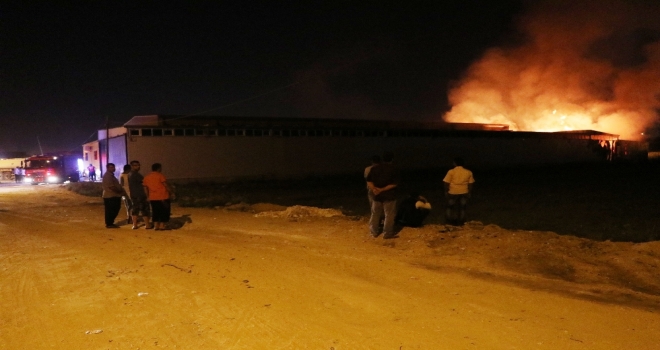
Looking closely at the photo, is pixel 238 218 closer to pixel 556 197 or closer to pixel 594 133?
pixel 556 197

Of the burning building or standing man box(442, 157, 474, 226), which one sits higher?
the burning building

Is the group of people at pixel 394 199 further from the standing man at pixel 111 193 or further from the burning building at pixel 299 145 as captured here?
the burning building at pixel 299 145

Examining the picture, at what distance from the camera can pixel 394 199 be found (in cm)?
853

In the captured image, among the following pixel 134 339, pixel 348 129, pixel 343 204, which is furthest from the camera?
pixel 348 129

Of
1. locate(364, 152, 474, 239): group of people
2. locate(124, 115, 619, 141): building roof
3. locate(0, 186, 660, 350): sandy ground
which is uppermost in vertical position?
locate(124, 115, 619, 141): building roof

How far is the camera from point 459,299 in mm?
5262

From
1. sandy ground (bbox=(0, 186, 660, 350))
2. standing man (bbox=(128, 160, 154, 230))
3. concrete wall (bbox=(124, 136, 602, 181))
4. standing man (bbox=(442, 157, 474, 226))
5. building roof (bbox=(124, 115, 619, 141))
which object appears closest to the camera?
sandy ground (bbox=(0, 186, 660, 350))

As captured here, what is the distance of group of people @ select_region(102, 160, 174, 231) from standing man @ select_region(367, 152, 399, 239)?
14.6 feet

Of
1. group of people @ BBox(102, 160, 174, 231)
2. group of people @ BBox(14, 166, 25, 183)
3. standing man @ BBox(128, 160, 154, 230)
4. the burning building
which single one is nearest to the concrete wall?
the burning building

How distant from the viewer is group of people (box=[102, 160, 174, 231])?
32.1 feet

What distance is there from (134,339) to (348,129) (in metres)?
32.2

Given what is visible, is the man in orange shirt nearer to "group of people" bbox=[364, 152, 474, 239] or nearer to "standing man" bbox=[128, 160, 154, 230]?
"standing man" bbox=[128, 160, 154, 230]

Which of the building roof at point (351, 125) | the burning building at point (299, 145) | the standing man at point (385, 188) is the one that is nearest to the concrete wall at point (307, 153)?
the burning building at point (299, 145)

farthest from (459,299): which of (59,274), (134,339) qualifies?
(59,274)
